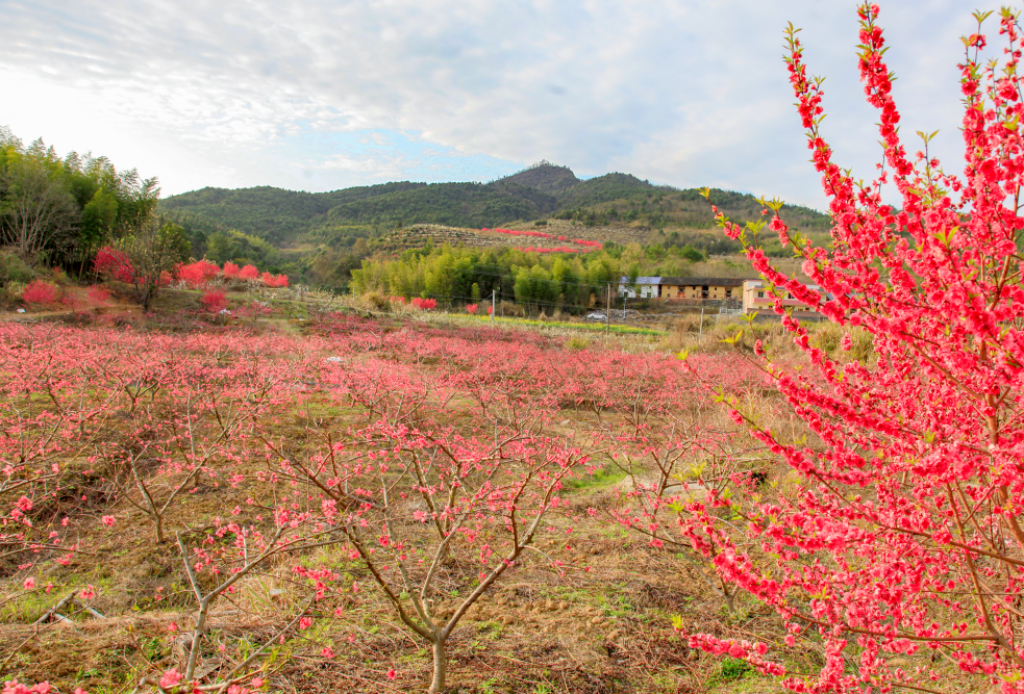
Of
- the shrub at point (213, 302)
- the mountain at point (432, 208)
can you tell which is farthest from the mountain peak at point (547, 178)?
the shrub at point (213, 302)

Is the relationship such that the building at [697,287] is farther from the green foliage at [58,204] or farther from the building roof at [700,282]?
the green foliage at [58,204]

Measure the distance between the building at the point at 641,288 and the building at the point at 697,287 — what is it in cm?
48

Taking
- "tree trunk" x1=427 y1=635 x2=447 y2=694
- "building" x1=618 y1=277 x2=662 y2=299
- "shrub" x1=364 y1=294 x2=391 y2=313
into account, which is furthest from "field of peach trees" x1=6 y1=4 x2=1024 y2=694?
"building" x1=618 y1=277 x2=662 y2=299

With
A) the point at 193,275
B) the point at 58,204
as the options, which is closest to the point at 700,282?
the point at 193,275

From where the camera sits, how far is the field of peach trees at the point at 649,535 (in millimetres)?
1653

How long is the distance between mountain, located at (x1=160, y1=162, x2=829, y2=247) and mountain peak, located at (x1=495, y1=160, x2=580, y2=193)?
384 cm

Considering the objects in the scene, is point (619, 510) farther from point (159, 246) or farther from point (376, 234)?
point (376, 234)

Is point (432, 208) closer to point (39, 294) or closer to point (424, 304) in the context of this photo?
point (424, 304)

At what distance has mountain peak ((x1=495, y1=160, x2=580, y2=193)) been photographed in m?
93.5

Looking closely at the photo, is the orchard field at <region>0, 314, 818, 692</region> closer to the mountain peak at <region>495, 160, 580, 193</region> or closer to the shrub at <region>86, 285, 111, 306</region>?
the shrub at <region>86, 285, 111, 306</region>

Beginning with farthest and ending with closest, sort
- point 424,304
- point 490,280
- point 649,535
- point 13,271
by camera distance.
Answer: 1. point 490,280
2. point 424,304
3. point 13,271
4. point 649,535

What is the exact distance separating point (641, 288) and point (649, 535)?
3749cm

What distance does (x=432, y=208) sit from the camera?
2753 inches

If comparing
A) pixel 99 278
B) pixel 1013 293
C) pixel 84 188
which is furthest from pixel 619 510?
pixel 84 188
